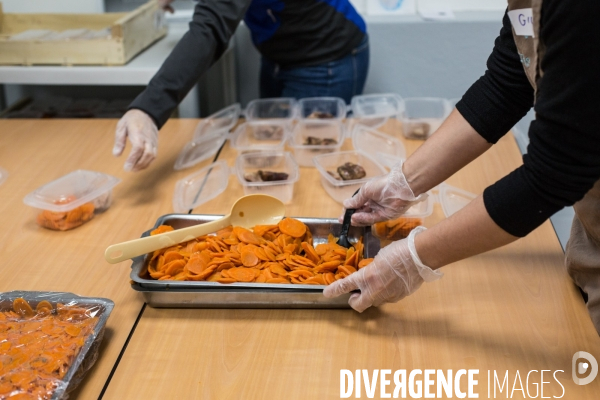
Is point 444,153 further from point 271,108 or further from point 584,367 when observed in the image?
point 271,108

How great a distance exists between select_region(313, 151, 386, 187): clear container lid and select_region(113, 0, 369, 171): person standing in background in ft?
1.66

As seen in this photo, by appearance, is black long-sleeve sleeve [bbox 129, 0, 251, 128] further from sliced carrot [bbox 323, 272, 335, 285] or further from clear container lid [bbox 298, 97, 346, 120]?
sliced carrot [bbox 323, 272, 335, 285]

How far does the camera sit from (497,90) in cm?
124

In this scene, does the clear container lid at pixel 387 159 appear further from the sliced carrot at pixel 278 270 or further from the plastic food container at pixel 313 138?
the sliced carrot at pixel 278 270

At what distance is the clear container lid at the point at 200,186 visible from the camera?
165 cm

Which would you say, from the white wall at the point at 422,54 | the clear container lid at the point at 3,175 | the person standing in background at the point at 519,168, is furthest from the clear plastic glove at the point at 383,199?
the white wall at the point at 422,54

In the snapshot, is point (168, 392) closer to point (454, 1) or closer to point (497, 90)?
point (497, 90)

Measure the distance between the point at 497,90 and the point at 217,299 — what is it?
0.75m

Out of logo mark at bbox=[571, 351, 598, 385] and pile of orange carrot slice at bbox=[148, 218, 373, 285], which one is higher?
pile of orange carrot slice at bbox=[148, 218, 373, 285]

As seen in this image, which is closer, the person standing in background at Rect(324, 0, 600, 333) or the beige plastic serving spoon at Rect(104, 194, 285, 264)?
the person standing in background at Rect(324, 0, 600, 333)

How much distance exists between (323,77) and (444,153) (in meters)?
1.25

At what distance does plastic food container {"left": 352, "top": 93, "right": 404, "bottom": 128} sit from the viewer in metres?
2.13

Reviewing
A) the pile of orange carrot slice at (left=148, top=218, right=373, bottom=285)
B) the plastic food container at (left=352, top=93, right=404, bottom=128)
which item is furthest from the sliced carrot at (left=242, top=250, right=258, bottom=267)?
the plastic food container at (left=352, top=93, right=404, bottom=128)

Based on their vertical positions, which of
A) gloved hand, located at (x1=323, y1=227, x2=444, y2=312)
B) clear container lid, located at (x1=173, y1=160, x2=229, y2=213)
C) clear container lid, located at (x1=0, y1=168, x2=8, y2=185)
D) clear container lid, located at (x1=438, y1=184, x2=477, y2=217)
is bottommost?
clear container lid, located at (x1=0, y1=168, x2=8, y2=185)
